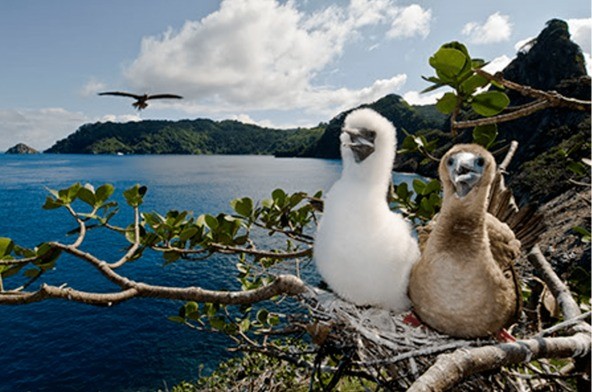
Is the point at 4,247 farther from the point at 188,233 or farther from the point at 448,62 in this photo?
the point at 448,62

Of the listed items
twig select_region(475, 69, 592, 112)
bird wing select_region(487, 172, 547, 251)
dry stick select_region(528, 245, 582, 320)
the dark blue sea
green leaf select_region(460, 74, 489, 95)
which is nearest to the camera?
twig select_region(475, 69, 592, 112)

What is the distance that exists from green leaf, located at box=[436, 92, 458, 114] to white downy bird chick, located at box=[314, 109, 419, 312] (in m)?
0.52

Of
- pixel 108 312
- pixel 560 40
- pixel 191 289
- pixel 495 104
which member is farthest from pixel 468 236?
pixel 560 40

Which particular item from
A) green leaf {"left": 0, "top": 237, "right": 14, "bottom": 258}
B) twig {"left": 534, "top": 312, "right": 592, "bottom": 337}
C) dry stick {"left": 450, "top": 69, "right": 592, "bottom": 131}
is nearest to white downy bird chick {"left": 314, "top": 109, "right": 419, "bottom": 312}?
twig {"left": 534, "top": 312, "right": 592, "bottom": 337}

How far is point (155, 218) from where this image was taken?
2.32 m

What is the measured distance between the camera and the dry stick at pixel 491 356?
1070 millimetres

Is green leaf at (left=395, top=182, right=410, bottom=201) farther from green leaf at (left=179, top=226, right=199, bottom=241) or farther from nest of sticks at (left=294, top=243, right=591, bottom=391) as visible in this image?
green leaf at (left=179, top=226, right=199, bottom=241)

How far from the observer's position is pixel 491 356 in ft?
4.23

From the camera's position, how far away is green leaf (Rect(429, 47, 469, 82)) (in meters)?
1.51

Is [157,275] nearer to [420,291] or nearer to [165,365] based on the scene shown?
[165,365]

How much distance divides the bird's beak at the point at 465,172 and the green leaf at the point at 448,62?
0.47m

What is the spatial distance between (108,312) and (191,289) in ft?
99.5

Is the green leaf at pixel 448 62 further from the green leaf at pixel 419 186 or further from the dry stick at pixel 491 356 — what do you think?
the green leaf at pixel 419 186

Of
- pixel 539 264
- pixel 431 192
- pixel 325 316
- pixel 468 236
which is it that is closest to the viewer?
pixel 468 236
